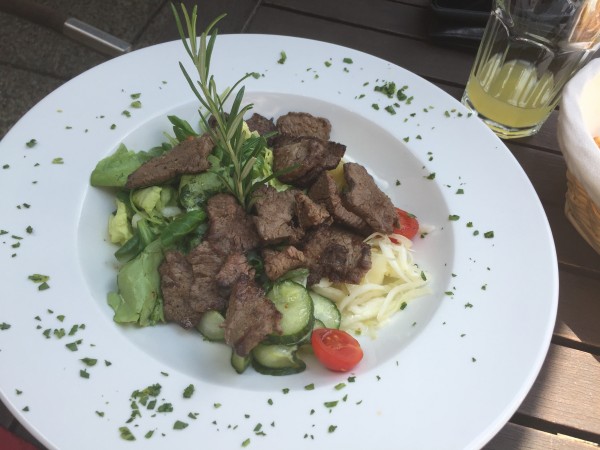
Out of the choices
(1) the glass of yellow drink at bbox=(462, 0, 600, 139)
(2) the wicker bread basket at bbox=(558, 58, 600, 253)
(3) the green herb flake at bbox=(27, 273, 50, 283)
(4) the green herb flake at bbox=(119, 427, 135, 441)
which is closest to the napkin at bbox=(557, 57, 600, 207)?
(2) the wicker bread basket at bbox=(558, 58, 600, 253)

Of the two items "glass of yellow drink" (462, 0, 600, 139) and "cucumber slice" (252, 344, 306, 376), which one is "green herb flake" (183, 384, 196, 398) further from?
"glass of yellow drink" (462, 0, 600, 139)

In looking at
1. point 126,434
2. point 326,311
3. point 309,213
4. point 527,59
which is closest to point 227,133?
point 309,213

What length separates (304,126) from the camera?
304 centimetres

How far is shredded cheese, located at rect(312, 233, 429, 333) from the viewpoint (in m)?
2.53

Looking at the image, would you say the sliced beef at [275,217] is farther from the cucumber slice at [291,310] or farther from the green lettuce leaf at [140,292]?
the green lettuce leaf at [140,292]

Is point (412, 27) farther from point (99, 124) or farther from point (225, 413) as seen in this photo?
point (225, 413)

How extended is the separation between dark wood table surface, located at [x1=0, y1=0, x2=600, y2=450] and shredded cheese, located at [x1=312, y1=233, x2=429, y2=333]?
662mm

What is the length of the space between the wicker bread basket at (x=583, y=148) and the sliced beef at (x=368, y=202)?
2.80 feet

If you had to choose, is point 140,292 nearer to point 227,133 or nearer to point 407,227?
point 227,133

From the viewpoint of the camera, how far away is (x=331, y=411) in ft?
6.65

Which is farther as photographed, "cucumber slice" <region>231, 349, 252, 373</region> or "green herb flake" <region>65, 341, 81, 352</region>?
"cucumber slice" <region>231, 349, 252, 373</region>

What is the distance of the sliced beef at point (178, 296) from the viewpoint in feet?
7.92

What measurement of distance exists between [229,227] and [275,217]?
0.22 meters

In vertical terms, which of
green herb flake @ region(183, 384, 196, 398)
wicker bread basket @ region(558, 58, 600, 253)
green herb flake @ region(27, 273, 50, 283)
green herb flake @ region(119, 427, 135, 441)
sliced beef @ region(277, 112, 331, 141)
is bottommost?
green herb flake @ region(119, 427, 135, 441)
